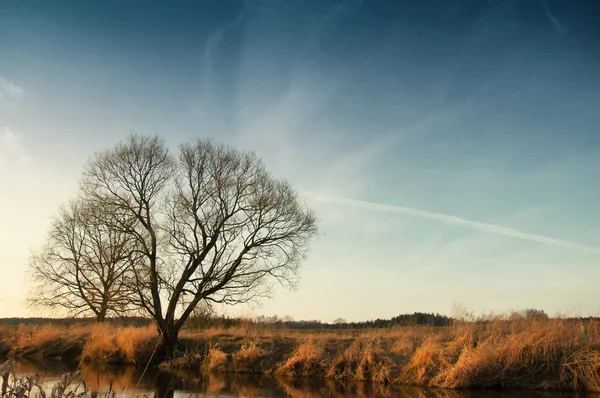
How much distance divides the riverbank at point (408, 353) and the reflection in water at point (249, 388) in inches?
29.8

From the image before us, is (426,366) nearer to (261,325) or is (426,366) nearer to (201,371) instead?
(201,371)

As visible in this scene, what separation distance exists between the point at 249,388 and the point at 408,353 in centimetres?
578

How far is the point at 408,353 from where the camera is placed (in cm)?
1714

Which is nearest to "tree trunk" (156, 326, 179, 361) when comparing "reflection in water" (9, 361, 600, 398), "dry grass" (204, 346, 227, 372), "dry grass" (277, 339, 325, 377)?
"dry grass" (204, 346, 227, 372)

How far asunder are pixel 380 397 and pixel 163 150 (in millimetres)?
15212

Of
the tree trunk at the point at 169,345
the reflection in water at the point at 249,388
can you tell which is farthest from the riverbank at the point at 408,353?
the reflection in water at the point at 249,388

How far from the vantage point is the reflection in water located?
13.1 m

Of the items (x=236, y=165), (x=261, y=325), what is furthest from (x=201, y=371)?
(x=236, y=165)

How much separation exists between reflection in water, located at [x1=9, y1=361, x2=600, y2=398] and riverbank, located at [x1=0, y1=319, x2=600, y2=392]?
76cm

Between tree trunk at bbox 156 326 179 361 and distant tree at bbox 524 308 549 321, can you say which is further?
tree trunk at bbox 156 326 179 361

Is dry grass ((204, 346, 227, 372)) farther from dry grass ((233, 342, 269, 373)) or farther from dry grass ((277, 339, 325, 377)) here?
dry grass ((277, 339, 325, 377))

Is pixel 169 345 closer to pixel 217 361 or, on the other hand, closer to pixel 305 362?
pixel 217 361

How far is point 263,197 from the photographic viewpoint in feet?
74.2

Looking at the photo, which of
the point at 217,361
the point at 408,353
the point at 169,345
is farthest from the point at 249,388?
the point at 169,345
